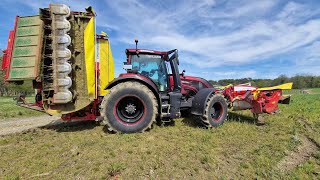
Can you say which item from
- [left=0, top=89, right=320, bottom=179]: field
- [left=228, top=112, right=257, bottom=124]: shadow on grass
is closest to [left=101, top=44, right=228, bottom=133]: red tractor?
[left=0, top=89, right=320, bottom=179]: field

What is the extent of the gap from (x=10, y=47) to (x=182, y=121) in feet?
18.4

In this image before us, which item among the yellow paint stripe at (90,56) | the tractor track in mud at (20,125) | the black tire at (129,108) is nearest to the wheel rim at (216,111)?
the black tire at (129,108)

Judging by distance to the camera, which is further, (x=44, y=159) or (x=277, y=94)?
(x=277, y=94)

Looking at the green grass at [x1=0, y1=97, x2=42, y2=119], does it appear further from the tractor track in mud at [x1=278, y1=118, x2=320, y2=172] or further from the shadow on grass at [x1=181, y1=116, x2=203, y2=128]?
the tractor track in mud at [x1=278, y1=118, x2=320, y2=172]

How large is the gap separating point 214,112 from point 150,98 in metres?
2.35

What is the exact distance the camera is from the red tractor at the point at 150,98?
5918 millimetres

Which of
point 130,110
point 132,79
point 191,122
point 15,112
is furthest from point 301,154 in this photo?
point 15,112

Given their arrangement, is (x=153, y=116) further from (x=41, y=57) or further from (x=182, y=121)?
(x=41, y=57)

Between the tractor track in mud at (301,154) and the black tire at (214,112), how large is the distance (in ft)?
7.22

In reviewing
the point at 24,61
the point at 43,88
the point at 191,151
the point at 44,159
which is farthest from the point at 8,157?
the point at 191,151

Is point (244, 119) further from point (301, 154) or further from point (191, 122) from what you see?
point (301, 154)

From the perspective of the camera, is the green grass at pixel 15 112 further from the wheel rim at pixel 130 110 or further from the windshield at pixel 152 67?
the windshield at pixel 152 67

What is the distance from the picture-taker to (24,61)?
5.71m

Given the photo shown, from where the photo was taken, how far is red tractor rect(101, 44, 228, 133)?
233 inches
